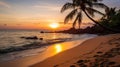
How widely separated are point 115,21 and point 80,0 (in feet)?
74.3

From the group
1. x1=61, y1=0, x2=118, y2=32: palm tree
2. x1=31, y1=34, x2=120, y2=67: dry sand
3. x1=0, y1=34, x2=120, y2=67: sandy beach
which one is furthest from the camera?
x1=61, y1=0, x2=118, y2=32: palm tree

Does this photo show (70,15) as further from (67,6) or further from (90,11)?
(90,11)

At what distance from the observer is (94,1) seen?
1527 cm

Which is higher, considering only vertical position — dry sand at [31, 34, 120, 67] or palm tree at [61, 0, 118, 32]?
palm tree at [61, 0, 118, 32]

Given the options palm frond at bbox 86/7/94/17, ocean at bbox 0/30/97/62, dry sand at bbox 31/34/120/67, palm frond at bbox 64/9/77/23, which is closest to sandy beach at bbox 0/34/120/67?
dry sand at bbox 31/34/120/67

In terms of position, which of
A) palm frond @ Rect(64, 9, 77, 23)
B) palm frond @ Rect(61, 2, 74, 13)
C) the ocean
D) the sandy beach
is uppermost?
palm frond @ Rect(61, 2, 74, 13)

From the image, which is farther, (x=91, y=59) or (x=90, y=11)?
(x=90, y=11)

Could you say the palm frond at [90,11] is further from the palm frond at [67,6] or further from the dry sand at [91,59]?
the dry sand at [91,59]

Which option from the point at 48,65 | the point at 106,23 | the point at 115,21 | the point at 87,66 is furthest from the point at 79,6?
the point at 106,23

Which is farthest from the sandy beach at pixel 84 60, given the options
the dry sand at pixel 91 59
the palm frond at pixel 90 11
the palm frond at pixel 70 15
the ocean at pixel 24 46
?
the palm frond at pixel 90 11

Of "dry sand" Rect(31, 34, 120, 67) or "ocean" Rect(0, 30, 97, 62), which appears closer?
"dry sand" Rect(31, 34, 120, 67)

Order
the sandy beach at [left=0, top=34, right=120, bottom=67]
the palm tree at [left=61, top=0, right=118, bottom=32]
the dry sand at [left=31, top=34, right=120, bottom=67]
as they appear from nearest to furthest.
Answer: the dry sand at [left=31, top=34, right=120, bottom=67]
the sandy beach at [left=0, top=34, right=120, bottom=67]
the palm tree at [left=61, top=0, right=118, bottom=32]

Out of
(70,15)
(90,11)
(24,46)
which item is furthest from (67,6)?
(24,46)

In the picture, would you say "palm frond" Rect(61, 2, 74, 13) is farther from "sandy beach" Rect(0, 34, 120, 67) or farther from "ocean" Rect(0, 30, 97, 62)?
"sandy beach" Rect(0, 34, 120, 67)
